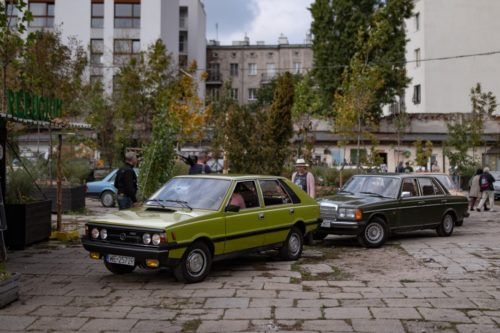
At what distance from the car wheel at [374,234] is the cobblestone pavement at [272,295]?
80 centimetres

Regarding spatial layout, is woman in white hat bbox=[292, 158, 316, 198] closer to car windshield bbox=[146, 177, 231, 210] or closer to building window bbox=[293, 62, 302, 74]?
car windshield bbox=[146, 177, 231, 210]

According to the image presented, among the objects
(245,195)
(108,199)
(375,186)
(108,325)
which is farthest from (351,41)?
(108,325)

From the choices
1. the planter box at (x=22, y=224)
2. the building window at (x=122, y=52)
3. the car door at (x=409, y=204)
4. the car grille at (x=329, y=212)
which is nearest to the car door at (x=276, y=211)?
the car grille at (x=329, y=212)

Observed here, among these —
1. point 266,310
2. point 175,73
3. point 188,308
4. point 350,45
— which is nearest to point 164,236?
point 188,308

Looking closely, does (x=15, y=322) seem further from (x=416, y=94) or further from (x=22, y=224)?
(x=416, y=94)

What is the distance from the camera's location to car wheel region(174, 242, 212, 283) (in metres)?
8.01

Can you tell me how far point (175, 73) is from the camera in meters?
35.8

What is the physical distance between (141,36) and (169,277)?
4394cm

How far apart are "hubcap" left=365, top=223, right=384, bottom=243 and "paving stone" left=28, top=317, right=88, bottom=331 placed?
7142mm

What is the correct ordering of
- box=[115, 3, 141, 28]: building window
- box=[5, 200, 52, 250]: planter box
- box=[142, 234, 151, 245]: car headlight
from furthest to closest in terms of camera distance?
box=[115, 3, 141, 28]: building window < box=[5, 200, 52, 250]: planter box < box=[142, 234, 151, 245]: car headlight

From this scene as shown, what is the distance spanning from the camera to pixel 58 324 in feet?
20.3

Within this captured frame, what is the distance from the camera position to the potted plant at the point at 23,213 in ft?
36.1

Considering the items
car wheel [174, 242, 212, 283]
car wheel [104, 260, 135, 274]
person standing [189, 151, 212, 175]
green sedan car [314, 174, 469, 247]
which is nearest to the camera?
car wheel [174, 242, 212, 283]

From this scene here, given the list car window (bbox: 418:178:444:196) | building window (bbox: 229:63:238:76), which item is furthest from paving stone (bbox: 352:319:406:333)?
building window (bbox: 229:63:238:76)
